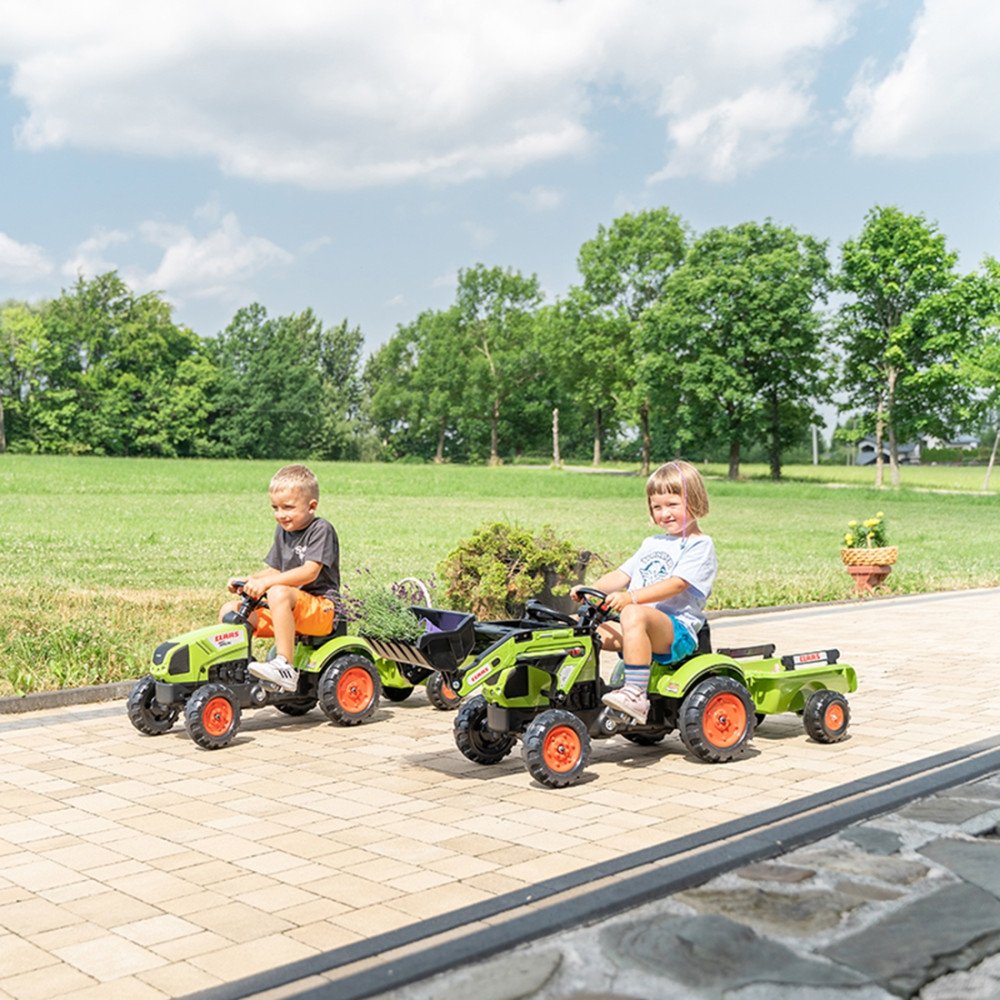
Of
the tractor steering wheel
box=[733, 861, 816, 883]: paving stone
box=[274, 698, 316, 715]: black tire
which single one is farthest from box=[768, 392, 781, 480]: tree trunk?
box=[733, 861, 816, 883]: paving stone

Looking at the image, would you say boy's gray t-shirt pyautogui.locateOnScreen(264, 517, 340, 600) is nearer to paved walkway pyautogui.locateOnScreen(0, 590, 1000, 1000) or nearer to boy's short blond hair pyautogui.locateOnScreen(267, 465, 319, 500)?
boy's short blond hair pyautogui.locateOnScreen(267, 465, 319, 500)

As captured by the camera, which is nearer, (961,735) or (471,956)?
(471,956)

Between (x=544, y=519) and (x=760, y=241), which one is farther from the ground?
(x=760, y=241)

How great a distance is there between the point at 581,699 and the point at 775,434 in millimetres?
58393

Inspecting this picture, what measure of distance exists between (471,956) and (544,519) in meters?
30.0

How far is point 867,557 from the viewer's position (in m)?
14.9

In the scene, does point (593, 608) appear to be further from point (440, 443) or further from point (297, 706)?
point (440, 443)

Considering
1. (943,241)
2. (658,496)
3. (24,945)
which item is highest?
(943,241)

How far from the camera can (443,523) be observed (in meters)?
29.5

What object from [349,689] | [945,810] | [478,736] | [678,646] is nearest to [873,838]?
[945,810]

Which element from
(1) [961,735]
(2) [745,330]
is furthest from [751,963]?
(2) [745,330]

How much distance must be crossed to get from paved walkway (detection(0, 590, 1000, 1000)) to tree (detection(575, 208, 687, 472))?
201 ft

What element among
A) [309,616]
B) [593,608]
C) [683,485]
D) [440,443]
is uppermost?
[440,443]

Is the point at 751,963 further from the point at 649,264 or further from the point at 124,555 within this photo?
the point at 649,264
